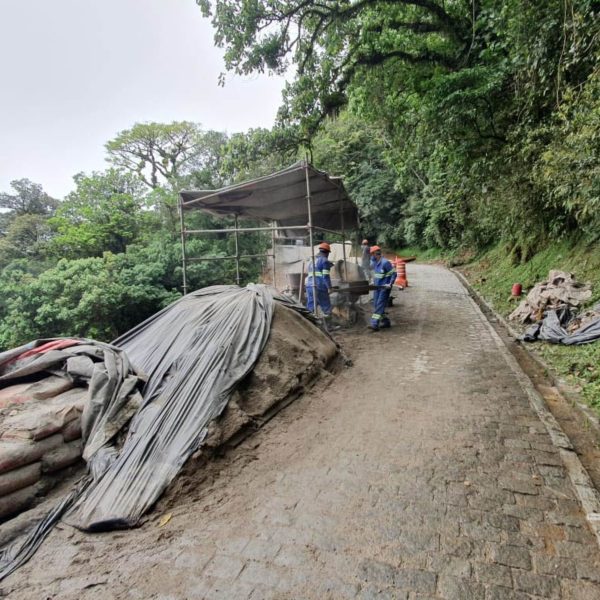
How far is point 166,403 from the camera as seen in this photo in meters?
3.28

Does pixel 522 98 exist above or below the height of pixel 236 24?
below

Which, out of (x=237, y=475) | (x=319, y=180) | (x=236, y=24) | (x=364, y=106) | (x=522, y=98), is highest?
(x=236, y=24)

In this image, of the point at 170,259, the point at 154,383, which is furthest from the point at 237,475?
the point at 170,259

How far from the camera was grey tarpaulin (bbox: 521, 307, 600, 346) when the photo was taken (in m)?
5.28

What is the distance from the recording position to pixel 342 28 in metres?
8.45

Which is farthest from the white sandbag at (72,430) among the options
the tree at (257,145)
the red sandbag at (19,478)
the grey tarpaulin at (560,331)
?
the tree at (257,145)

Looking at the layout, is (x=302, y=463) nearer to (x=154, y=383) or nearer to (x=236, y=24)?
(x=154, y=383)

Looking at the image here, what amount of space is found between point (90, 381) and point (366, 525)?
2.67 metres

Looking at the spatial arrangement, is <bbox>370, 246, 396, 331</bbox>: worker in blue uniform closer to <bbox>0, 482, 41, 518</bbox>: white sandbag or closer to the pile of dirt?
the pile of dirt

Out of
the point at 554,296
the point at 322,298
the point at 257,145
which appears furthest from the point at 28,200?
the point at 554,296

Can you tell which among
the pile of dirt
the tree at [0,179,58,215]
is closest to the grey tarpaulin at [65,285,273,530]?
the pile of dirt

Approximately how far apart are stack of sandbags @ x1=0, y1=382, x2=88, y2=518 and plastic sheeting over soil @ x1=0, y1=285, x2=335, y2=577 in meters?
0.18

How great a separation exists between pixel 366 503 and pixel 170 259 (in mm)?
12358

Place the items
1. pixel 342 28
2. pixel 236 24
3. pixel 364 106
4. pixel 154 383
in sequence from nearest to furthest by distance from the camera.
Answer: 1. pixel 154 383
2. pixel 236 24
3. pixel 342 28
4. pixel 364 106
